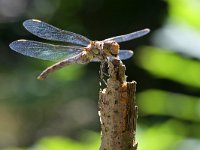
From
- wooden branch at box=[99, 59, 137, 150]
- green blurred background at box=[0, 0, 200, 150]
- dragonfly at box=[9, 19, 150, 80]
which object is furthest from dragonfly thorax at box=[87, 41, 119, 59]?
green blurred background at box=[0, 0, 200, 150]

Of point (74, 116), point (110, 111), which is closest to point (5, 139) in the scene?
point (74, 116)

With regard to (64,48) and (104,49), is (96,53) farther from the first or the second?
(64,48)

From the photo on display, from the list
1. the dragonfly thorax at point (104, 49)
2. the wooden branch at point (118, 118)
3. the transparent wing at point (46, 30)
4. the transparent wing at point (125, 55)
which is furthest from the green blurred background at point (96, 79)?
the wooden branch at point (118, 118)

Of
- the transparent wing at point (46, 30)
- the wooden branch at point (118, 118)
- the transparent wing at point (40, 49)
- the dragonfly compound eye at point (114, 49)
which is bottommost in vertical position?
the wooden branch at point (118, 118)

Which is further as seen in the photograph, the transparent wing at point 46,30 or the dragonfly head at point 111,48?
the transparent wing at point 46,30

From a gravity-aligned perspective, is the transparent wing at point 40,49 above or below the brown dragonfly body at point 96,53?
above

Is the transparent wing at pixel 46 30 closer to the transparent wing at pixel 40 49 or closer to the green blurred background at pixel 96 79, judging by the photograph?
the transparent wing at pixel 40 49

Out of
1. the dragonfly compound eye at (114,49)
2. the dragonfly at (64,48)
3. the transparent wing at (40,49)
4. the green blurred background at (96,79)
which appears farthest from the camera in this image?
the green blurred background at (96,79)
